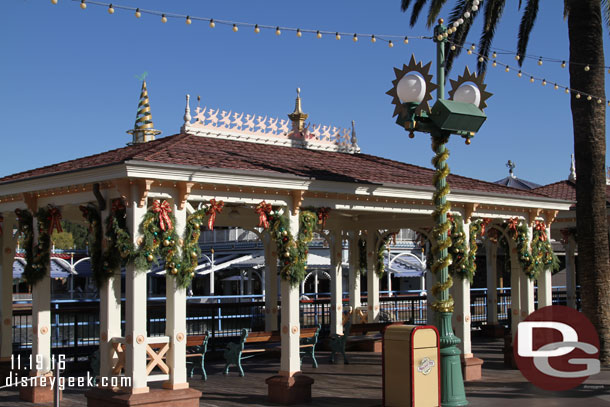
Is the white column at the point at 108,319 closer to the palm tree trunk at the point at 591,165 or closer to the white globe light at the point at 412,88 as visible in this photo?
the white globe light at the point at 412,88

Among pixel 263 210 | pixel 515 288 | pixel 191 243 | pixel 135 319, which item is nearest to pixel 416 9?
pixel 515 288

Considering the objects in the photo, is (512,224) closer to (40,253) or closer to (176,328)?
(176,328)

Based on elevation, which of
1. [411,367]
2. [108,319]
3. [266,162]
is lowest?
[411,367]

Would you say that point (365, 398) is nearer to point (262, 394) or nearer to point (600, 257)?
point (262, 394)

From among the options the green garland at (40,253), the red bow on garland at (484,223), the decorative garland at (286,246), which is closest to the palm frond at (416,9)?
the red bow on garland at (484,223)

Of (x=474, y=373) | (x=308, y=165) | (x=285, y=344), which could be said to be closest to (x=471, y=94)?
(x=308, y=165)

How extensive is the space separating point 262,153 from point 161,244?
3591 mm

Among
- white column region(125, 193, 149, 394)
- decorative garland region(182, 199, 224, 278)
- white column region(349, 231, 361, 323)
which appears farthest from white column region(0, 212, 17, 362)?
white column region(349, 231, 361, 323)

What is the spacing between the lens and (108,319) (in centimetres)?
1103

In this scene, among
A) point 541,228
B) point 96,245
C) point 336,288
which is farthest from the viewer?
point 336,288

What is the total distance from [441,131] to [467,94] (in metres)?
0.82

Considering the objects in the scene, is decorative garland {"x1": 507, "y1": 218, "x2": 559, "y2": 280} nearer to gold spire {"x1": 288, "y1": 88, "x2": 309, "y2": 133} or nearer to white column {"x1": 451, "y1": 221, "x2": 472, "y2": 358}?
white column {"x1": 451, "y1": 221, "x2": 472, "y2": 358}

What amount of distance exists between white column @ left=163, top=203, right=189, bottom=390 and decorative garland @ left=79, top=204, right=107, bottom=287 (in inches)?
37.6

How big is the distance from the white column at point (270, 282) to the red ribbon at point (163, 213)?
6.49 m
